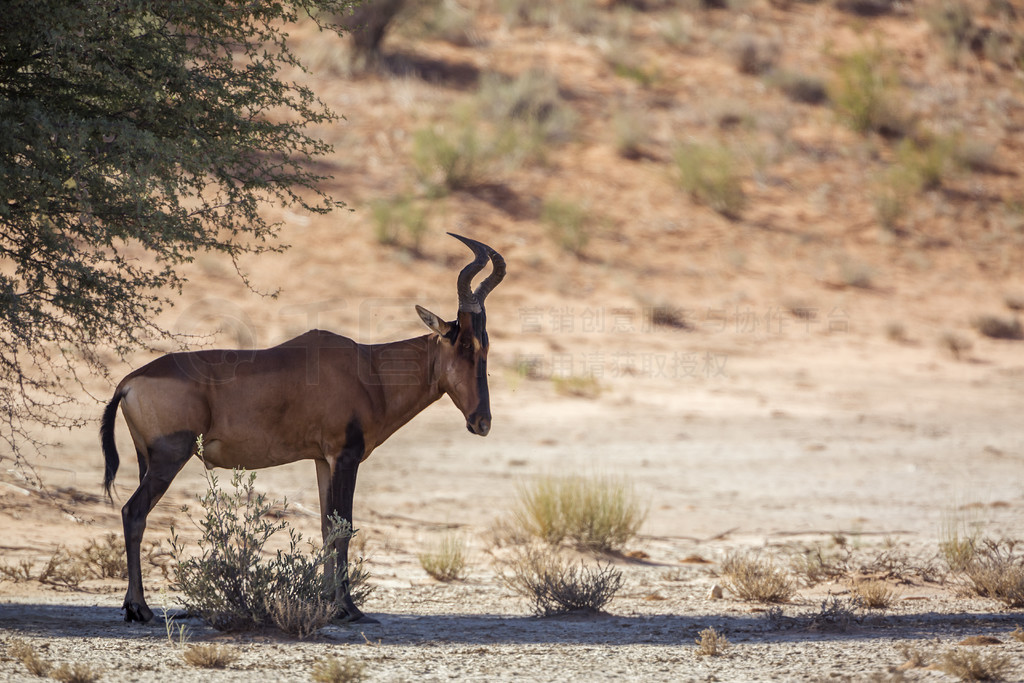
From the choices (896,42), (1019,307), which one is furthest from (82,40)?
(896,42)

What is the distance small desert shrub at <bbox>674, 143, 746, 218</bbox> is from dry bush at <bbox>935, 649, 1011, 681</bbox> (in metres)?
21.8

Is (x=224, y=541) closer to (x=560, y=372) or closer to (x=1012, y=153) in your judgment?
(x=560, y=372)

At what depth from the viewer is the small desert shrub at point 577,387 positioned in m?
18.1

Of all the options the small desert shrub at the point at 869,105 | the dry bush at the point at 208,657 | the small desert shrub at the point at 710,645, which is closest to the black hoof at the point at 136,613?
the dry bush at the point at 208,657

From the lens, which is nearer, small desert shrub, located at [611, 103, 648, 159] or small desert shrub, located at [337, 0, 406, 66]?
small desert shrub, located at [611, 103, 648, 159]

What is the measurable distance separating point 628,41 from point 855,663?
30.6 metres

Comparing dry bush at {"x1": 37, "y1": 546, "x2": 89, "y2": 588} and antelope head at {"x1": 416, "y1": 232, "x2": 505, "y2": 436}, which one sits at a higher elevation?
antelope head at {"x1": 416, "y1": 232, "x2": 505, "y2": 436}

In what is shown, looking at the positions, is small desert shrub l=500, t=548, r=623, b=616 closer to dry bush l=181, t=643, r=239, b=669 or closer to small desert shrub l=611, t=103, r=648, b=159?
dry bush l=181, t=643, r=239, b=669

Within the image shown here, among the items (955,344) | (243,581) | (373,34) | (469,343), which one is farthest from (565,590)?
(373,34)

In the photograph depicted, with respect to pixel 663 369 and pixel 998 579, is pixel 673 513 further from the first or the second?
pixel 663 369

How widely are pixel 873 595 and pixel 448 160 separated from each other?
20.3 meters

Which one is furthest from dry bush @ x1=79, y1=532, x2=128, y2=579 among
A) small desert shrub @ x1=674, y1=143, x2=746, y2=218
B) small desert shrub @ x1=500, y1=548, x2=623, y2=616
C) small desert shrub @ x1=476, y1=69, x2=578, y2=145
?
small desert shrub @ x1=476, y1=69, x2=578, y2=145

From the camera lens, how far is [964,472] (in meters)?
13.9

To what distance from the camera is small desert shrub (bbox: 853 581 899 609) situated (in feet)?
26.0
